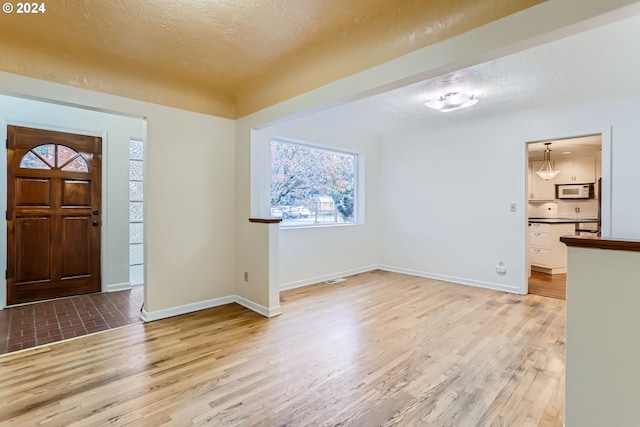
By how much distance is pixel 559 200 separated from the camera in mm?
6863

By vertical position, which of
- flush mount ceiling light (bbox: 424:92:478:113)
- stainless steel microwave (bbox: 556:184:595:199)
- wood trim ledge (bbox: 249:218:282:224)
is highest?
flush mount ceiling light (bbox: 424:92:478:113)

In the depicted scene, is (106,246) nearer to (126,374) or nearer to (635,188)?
(126,374)

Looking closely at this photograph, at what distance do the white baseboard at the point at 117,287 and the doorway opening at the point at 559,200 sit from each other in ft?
19.8

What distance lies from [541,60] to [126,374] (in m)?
4.09

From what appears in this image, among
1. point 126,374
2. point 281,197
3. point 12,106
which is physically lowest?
point 126,374

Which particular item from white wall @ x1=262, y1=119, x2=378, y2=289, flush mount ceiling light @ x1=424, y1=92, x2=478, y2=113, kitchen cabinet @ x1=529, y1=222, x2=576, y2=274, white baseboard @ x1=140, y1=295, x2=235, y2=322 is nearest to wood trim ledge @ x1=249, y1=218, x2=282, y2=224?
white wall @ x1=262, y1=119, x2=378, y2=289

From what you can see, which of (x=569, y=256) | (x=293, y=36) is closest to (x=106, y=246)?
(x=293, y=36)

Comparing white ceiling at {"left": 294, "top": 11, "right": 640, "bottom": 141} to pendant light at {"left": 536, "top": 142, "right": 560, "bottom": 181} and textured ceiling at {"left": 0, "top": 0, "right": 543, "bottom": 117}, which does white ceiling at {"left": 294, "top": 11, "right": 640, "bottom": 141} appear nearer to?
textured ceiling at {"left": 0, "top": 0, "right": 543, "bottom": 117}

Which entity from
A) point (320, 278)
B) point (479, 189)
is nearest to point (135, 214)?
point (320, 278)

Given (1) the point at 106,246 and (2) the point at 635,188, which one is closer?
(2) the point at 635,188

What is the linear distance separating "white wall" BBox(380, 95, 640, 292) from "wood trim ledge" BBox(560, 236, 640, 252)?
2.68 meters

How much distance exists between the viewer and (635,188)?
3.33m

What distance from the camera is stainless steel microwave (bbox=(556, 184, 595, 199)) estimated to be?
6.43m

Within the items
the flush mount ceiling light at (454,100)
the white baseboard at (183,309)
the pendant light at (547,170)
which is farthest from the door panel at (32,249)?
the pendant light at (547,170)
